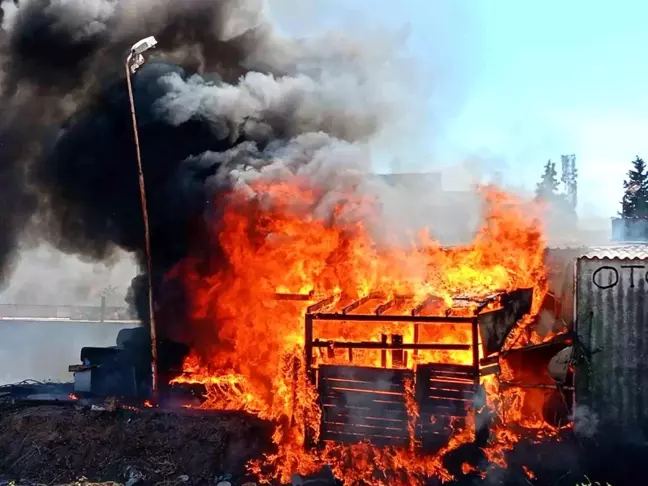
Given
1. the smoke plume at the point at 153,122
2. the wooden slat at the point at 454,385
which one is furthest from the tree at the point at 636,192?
the wooden slat at the point at 454,385

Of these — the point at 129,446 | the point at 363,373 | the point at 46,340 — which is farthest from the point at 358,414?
the point at 46,340

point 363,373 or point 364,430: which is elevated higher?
point 363,373

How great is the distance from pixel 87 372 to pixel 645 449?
505 inches

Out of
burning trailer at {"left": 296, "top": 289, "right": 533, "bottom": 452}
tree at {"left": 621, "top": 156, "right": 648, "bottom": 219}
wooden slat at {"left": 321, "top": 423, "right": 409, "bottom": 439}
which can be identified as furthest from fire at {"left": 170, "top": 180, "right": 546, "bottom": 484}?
tree at {"left": 621, "top": 156, "right": 648, "bottom": 219}

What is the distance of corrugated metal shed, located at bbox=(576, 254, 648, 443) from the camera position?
1104cm

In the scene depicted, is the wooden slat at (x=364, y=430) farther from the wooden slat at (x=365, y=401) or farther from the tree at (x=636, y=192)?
the tree at (x=636, y=192)

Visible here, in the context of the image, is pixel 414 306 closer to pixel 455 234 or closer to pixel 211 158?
pixel 211 158

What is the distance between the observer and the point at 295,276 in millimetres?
13977

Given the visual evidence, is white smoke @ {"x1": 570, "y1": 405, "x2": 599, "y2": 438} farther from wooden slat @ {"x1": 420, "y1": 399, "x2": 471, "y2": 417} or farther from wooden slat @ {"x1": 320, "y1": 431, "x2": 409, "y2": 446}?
wooden slat @ {"x1": 320, "y1": 431, "x2": 409, "y2": 446}

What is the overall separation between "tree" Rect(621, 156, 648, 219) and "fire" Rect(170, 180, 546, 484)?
1092 inches

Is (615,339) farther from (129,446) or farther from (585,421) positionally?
(129,446)

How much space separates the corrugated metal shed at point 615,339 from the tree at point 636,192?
2961 cm

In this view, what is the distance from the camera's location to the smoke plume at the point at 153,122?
53.6 ft

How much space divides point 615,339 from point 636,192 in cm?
3095
